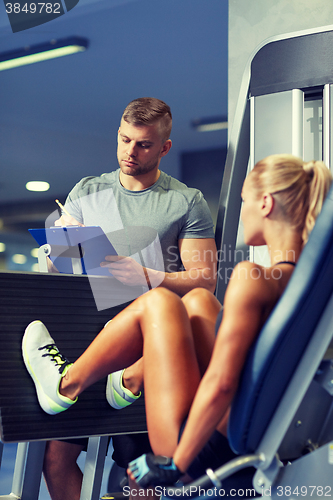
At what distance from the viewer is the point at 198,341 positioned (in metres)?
1.05

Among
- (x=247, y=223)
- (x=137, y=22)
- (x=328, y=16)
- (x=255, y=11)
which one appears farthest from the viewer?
(x=137, y=22)

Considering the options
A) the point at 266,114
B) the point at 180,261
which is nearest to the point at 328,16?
the point at 266,114

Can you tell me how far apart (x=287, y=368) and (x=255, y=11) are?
5.45 feet

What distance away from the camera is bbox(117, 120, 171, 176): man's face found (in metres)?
1.74

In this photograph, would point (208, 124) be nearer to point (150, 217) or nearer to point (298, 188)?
point (150, 217)

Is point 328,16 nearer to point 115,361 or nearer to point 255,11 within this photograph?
point 255,11

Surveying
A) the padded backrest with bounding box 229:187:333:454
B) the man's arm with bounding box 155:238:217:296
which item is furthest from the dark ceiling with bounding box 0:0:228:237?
the padded backrest with bounding box 229:187:333:454

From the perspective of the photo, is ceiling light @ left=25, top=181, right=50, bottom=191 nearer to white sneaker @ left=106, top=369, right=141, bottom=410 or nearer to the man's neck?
the man's neck

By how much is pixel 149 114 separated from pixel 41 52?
2219mm

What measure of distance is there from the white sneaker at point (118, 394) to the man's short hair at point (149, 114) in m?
0.93

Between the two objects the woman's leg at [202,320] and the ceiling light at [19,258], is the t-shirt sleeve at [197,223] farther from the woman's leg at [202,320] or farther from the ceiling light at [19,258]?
the ceiling light at [19,258]

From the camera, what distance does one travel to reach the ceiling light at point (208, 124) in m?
2.96

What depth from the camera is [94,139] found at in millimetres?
3590

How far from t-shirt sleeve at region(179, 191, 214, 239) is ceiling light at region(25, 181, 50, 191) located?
2.34 meters
